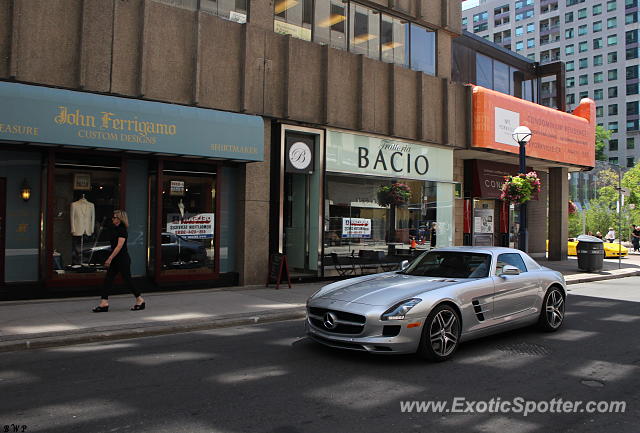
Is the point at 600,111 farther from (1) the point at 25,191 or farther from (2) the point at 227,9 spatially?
(1) the point at 25,191

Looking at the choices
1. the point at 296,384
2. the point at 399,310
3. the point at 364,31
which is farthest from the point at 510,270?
the point at 364,31

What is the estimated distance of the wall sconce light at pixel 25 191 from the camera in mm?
10375

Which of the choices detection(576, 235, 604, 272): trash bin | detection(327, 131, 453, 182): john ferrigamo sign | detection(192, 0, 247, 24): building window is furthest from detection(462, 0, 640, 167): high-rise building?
detection(192, 0, 247, 24): building window

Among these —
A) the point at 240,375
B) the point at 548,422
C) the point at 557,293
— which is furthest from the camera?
the point at 557,293

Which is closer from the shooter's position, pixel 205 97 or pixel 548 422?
pixel 548 422

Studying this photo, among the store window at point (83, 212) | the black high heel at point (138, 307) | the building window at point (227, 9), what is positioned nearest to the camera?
the black high heel at point (138, 307)

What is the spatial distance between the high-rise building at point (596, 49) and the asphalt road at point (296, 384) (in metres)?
91.6

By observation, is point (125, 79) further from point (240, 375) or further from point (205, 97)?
point (240, 375)

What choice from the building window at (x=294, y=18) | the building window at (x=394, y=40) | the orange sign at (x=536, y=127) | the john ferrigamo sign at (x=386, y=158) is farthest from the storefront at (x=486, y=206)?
the building window at (x=294, y=18)

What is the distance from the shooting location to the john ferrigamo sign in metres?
14.8

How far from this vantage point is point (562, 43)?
3794 inches

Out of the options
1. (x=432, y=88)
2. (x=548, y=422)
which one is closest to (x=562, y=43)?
(x=432, y=88)

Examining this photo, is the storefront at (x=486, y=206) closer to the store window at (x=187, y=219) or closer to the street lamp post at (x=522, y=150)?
the street lamp post at (x=522, y=150)

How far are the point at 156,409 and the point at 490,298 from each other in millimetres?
4363
